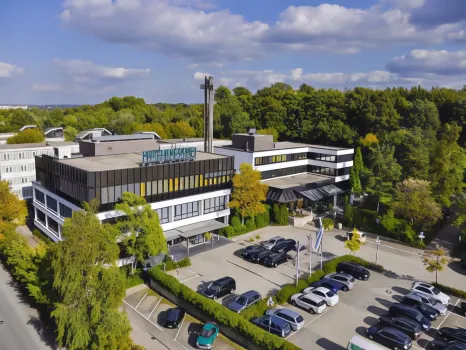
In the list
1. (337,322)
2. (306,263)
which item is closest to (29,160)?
(306,263)

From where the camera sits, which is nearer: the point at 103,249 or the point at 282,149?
the point at 103,249

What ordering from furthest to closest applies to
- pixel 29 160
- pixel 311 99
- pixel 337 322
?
pixel 311 99, pixel 29 160, pixel 337 322

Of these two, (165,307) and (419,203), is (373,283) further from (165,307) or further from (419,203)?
(165,307)

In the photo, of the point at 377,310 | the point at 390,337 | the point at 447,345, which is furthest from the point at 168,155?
the point at 447,345

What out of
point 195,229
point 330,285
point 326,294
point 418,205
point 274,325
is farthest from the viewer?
point 418,205

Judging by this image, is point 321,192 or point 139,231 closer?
point 139,231

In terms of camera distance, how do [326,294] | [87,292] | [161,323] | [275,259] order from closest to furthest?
[87,292], [161,323], [326,294], [275,259]

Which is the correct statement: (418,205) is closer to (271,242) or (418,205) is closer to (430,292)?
(430,292)
